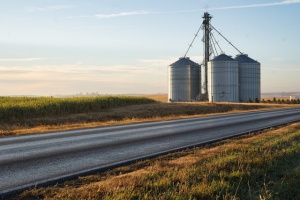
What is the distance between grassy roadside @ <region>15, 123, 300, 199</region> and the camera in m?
6.12

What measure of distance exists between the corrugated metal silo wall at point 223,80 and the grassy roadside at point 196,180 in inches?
1903

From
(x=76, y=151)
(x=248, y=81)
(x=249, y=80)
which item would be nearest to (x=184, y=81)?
(x=248, y=81)

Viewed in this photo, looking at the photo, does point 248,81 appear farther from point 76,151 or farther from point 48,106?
point 76,151

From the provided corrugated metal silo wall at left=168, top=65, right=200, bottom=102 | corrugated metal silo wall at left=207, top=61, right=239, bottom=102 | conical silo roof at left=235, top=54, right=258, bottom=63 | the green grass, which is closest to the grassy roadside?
→ the green grass

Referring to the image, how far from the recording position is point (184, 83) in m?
63.0

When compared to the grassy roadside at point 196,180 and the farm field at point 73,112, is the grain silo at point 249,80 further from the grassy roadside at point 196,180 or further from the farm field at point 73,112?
the grassy roadside at point 196,180

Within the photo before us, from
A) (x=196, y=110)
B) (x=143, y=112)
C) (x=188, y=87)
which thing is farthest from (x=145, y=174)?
(x=188, y=87)

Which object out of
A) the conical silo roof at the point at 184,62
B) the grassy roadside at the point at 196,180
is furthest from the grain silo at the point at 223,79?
the grassy roadside at the point at 196,180

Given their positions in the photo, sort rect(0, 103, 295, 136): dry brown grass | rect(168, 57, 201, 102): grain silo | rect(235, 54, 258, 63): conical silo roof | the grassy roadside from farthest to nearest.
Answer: rect(168, 57, 201, 102): grain silo, rect(235, 54, 258, 63): conical silo roof, rect(0, 103, 295, 136): dry brown grass, the grassy roadside

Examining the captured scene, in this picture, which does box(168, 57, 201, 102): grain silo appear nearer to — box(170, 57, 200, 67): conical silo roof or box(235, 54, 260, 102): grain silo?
box(170, 57, 200, 67): conical silo roof

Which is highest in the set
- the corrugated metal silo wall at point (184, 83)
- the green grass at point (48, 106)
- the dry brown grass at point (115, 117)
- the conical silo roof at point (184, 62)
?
the conical silo roof at point (184, 62)

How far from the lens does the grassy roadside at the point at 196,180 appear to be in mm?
6125

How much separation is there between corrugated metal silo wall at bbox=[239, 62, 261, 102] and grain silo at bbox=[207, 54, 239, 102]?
2.88m

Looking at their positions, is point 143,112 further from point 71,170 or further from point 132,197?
point 132,197
